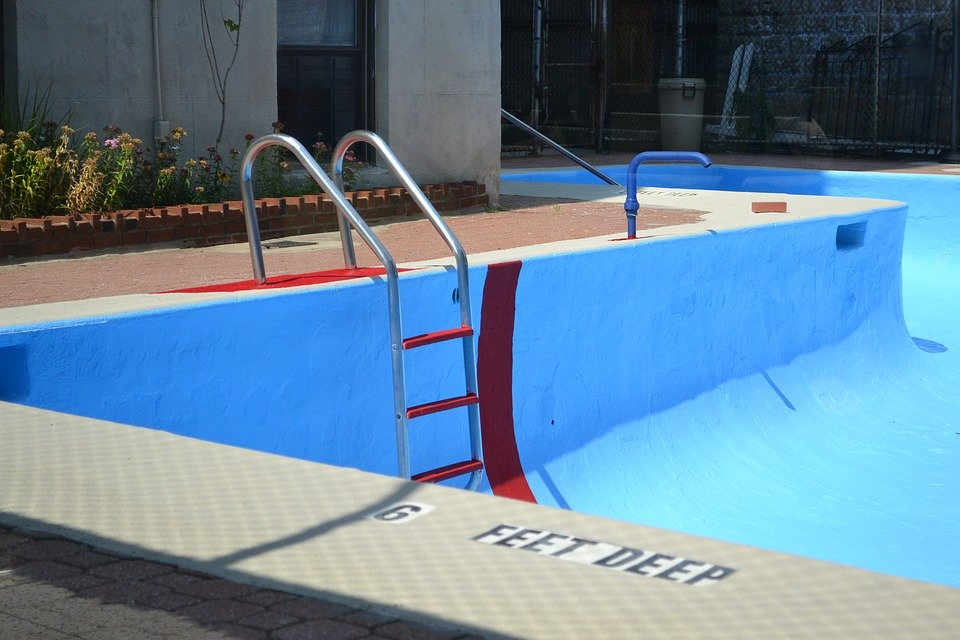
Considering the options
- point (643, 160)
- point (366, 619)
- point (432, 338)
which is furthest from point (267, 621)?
point (643, 160)

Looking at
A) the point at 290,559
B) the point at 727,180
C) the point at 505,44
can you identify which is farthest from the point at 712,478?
the point at 505,44

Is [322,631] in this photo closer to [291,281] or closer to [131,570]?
[131,570]

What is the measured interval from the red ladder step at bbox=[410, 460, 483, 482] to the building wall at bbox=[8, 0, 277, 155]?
4700mm

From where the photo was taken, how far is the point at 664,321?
709cm

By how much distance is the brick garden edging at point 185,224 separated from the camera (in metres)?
7.23

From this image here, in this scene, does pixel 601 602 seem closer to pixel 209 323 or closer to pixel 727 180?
pixel 209 323

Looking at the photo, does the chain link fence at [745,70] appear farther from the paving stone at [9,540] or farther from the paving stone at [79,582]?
the paving stone at [79,582]

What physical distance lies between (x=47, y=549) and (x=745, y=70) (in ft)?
62.1

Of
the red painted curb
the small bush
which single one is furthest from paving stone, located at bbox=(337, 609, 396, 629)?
the small bush

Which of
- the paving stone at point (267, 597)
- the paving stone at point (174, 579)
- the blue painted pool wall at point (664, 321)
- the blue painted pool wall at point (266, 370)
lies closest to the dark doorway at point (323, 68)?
the blue painted pool wall at point (664, 321)

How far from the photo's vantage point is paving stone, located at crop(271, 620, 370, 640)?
2143mm

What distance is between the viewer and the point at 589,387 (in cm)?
660

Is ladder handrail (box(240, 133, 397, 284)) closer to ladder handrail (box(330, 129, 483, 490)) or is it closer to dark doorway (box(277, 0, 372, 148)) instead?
ladder handrail (box(330, 129, 483, 490))

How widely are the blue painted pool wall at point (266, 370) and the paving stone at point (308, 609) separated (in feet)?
7.93
